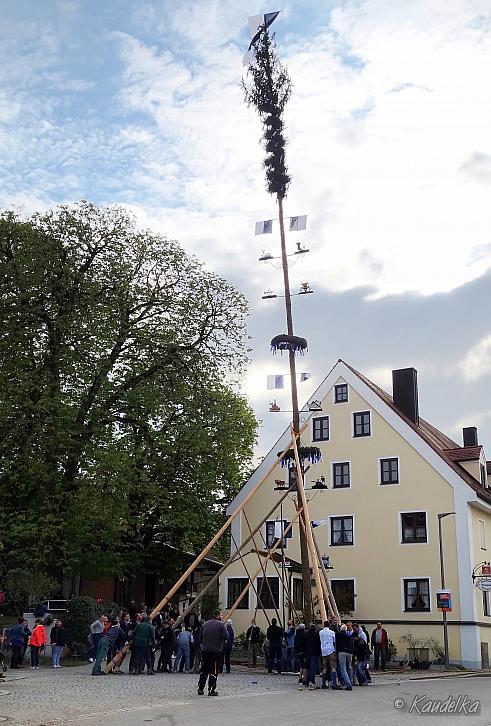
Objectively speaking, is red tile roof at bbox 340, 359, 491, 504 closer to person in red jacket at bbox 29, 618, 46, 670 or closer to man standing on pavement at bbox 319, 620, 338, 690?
man standing on pavement at bbox 319, 620, 338, 690

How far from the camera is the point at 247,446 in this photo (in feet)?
145

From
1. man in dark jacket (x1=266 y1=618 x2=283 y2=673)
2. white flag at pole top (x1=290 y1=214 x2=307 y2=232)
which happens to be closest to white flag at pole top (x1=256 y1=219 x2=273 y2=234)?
white flag at pole top (x1=290 y1=214 x2=307 y2=232)

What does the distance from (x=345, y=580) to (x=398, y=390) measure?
9.23 m

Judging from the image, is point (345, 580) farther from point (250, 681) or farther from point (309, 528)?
point (250, 681)

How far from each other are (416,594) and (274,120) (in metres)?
19.6

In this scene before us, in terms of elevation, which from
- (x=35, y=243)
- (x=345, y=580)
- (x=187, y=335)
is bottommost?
(x=345, y=580)

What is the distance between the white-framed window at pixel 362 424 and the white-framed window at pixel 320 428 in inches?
59.0

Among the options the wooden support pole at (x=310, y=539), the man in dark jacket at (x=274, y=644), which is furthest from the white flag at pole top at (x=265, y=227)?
the man in dark jacket at (x=274, y=644)

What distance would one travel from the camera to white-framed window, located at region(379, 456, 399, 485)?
37.1 metres

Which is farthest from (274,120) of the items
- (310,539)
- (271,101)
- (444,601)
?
(444,601)

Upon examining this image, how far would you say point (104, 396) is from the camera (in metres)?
35.6

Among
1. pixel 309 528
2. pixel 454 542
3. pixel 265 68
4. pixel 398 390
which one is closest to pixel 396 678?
pixel 309 528

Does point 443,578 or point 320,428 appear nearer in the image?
point 443,578

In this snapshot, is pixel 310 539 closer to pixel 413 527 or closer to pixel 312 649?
pixel 312 649
